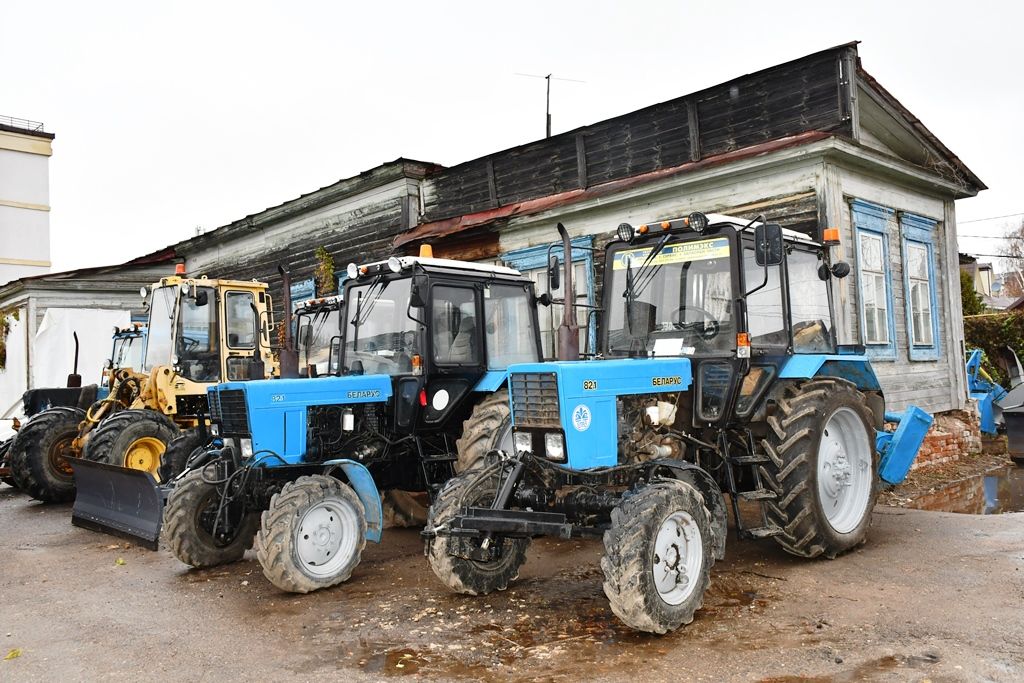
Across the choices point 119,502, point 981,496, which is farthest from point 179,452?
point 981,496

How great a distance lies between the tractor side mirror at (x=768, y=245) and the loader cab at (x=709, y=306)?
0.01 metres

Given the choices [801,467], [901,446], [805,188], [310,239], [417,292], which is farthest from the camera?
[310,239]

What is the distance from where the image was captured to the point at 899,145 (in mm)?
11930

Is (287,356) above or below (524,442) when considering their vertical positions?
above

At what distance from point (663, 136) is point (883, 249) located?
3206mm

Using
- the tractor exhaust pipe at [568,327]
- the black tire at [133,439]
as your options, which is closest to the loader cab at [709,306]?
the tractor exhaust pipe at [568,327]

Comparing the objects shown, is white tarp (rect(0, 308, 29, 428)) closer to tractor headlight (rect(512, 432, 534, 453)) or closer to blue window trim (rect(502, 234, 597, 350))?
blue window trim (rect(502, 234, 597, 350))

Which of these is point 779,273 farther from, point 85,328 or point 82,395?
point 85,328

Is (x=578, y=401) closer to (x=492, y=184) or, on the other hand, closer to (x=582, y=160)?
(x=582, y=160)

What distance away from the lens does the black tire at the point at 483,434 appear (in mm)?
6539

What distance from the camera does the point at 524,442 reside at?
17.1 ft

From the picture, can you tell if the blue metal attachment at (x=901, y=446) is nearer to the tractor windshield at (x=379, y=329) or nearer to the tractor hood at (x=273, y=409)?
the tractor windshield at (x=379, y=329)

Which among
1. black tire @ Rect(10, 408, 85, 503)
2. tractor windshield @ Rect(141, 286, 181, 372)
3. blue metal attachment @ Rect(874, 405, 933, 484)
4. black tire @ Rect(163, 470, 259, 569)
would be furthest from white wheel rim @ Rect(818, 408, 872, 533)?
black tire @ Rect(10, 408, 85, 503)

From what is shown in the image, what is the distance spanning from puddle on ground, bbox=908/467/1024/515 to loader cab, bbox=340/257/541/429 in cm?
473
